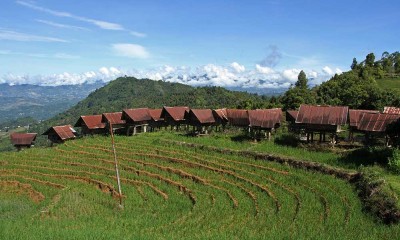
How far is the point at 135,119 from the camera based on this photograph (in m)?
50.2

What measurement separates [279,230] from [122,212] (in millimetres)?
9786

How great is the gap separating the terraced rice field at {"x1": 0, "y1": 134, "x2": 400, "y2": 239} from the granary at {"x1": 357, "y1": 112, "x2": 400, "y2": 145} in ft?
30.1

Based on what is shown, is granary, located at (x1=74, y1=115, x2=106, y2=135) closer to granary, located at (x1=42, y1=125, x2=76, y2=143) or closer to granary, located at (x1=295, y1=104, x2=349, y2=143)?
granary, located at (x1=42, y1=125, x2=76, y2=143)

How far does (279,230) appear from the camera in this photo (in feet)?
Answer: 57.0

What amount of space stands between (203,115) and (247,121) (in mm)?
5683

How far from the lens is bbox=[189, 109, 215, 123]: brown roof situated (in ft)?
151

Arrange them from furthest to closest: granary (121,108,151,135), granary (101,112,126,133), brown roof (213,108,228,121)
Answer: granary (101,112,126,133), granary (121,108,151,135), brown roof (213,108,228,121)

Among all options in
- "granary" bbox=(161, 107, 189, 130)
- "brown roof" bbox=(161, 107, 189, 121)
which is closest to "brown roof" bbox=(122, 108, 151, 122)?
"granary" bbox=(161, 107, 189, 130)

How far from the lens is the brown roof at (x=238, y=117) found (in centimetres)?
4484

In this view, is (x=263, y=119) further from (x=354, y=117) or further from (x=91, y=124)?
(x=91, y=124)

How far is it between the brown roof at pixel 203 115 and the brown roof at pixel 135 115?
25.2ft

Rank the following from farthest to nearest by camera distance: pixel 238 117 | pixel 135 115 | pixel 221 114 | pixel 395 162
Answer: pixel 135 115, pixel 221 114, pixel 238 117, pixel 395 162

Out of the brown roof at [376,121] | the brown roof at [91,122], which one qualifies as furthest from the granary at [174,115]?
the brown roof at [376,121]

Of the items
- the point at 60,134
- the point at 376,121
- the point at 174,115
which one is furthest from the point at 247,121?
the point at 60,134
